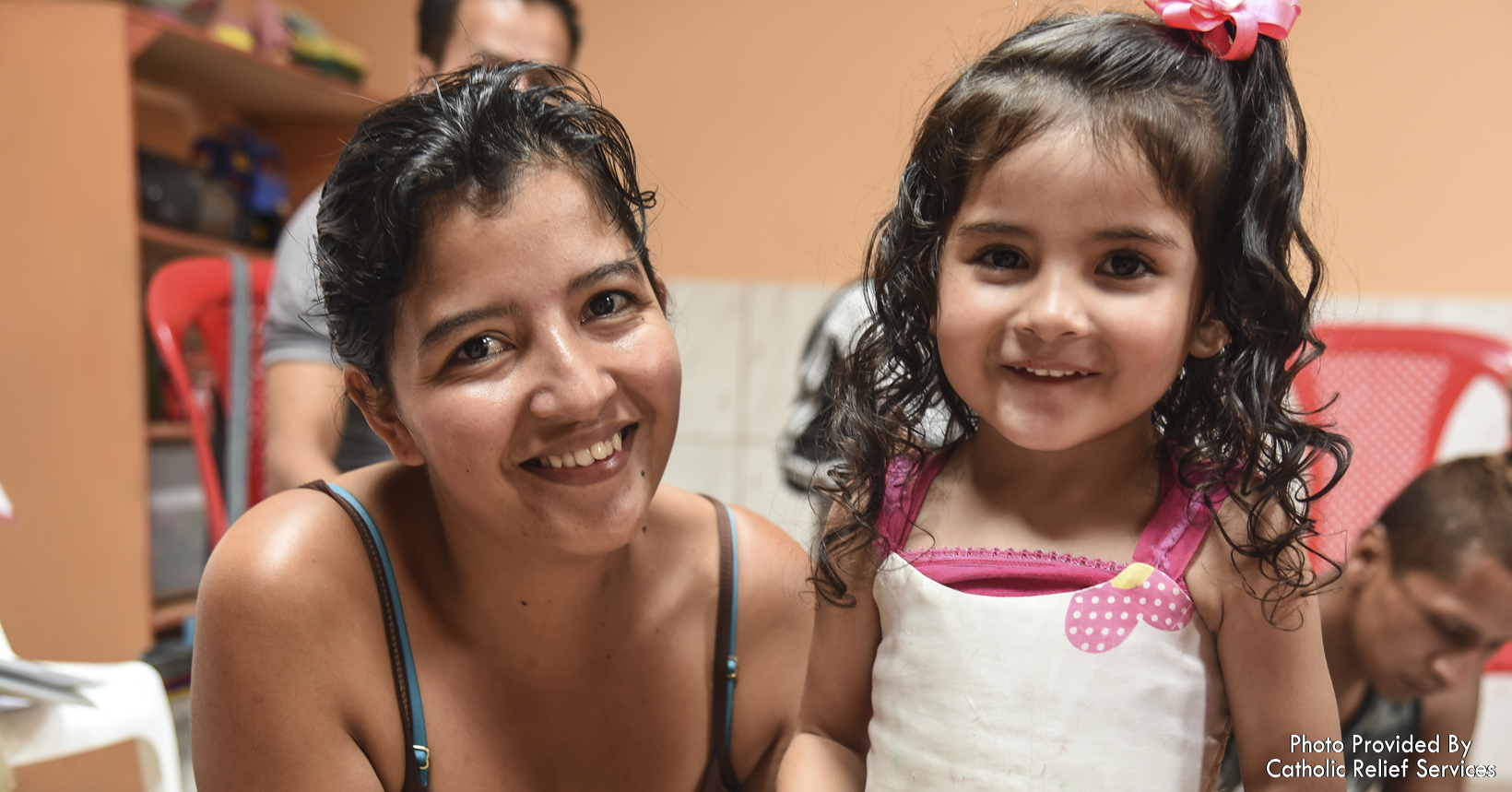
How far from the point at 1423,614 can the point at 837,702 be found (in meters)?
1.13

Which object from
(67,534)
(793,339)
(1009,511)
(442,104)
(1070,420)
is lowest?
(67,534)

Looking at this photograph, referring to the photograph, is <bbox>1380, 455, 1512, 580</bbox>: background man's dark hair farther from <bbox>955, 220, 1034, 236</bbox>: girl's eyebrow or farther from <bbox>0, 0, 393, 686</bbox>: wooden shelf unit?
<bbox>0, 0, 393, 686</bbox>: wooden shelf unit

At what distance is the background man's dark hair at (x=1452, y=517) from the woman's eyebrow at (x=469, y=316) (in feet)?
5.05

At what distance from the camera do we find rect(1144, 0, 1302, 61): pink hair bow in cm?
94

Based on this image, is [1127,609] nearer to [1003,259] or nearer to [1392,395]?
[1003,259]

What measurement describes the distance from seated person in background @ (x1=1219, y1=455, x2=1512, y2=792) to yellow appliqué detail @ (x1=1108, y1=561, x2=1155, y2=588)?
0.86 metres

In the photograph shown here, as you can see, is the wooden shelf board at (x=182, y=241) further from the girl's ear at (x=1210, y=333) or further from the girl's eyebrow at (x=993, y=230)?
the girl's ear at (x=1210, y=333)

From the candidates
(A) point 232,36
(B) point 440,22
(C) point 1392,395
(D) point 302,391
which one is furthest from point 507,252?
(A) point 232,36

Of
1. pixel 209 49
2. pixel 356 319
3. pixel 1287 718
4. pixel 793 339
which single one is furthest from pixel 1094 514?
pixel 209 49

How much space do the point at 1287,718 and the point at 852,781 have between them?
43 cm

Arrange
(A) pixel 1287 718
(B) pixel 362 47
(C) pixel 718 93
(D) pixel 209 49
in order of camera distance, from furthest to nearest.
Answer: (B) pixel 362 47 → (C) pixel 718 93 → (D) pixel 209 49 → (A) pixel 1287 718

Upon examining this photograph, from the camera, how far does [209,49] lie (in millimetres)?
3123

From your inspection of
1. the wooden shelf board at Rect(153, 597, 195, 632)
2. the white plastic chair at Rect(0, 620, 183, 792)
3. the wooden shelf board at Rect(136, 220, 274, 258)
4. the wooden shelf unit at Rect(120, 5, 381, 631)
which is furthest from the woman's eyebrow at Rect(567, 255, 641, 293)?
the wooden shelf board at Rect(153, 597, 195, 632)

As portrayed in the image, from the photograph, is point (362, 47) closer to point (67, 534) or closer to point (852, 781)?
point (67, 534)
